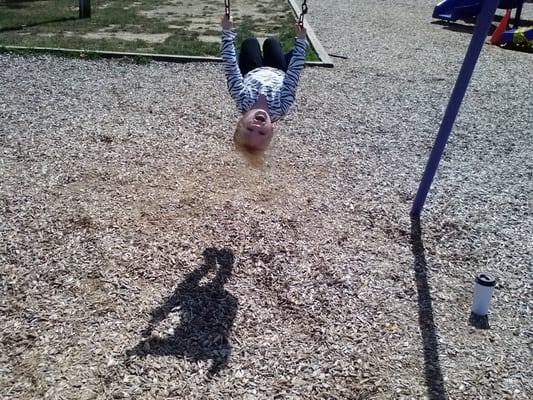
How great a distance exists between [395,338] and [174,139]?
338cm

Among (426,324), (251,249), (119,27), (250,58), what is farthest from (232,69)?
(119,27)

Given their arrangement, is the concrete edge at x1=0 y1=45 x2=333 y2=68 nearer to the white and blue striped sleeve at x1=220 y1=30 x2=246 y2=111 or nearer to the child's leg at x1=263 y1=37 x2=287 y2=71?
the child's leg at x1=263 y1=37 x2=287 y2=71

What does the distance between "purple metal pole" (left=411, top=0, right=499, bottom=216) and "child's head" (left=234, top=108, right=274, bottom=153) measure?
1.62m

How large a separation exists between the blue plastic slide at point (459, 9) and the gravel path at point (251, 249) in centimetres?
612

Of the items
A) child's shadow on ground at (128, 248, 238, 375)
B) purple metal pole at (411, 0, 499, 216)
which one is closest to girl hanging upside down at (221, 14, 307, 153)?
child's shadow on ground at (128, 248, 238, 375)

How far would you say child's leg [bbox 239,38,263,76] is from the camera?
4176mm

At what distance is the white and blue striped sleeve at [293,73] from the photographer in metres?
3.31

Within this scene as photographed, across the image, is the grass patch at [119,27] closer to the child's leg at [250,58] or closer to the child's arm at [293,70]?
the child's leg at [250,58]

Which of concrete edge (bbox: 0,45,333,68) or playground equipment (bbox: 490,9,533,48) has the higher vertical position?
playground equipment (bbox: 490,9,533,48)

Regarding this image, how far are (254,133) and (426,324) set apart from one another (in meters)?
1.65

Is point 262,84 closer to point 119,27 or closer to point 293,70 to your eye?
point 293,70

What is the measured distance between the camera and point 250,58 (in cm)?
420

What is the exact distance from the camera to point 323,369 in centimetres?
276

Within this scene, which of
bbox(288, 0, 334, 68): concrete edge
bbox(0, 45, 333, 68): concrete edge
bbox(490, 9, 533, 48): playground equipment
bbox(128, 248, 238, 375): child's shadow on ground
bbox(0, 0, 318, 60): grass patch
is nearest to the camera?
bbox(128, 248, 238, 375): child's shadow on ground
